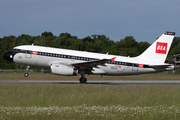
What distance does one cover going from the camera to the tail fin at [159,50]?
3203 centimetres

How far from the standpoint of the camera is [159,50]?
106ft

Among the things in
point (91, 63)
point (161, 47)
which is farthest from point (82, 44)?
point (91, 63)

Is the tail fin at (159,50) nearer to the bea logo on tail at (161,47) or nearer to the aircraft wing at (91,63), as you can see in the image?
the bea logo on tail at (161,47)

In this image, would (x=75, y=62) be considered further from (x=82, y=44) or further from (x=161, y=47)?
(x=82, y=44)

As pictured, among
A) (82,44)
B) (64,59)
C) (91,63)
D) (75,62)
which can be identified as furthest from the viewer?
(82,44)

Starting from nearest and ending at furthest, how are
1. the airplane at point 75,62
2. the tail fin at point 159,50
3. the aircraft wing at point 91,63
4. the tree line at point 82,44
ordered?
the aircraft wing at point 91,63, the airplane at point 75,62, the tail fin at point 159,50, the tree line at point 82,44

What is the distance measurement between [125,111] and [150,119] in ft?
4.63

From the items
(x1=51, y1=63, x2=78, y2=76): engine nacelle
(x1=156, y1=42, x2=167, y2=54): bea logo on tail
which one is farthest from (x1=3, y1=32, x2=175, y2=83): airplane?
(x1=156, y1=42, x2=167, y2=54): bea logo on tail

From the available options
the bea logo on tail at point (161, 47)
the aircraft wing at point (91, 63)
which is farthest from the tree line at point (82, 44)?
the aircraft wing at point (91, 63)

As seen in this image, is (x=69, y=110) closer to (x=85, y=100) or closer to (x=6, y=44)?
(x=85, y=100)

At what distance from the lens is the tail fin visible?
32.0 meters

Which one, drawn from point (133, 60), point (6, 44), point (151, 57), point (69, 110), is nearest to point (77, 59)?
point (133, 60)

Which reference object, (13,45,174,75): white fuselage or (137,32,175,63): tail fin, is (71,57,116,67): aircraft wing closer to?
(13,45,174,75): white fuselage

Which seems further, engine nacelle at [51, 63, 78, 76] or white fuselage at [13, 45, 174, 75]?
white fuselage at [13, 45, 174, 75]
